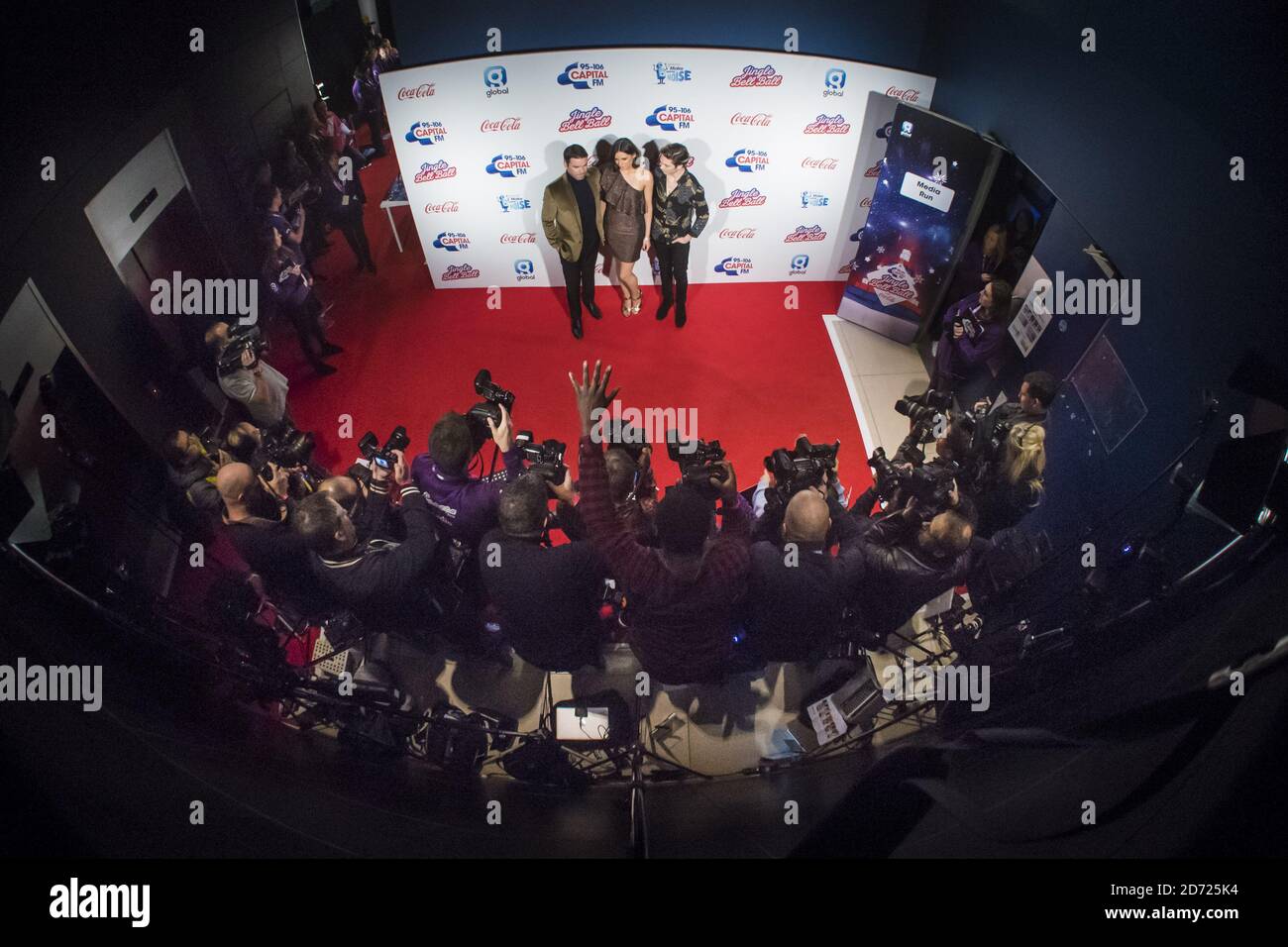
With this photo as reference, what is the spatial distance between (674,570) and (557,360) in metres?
3.68

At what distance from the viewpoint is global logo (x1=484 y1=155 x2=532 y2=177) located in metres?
6.06

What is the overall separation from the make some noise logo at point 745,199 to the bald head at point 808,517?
3.99 metres

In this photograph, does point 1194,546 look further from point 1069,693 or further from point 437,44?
point 437,44

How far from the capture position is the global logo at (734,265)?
6914mm

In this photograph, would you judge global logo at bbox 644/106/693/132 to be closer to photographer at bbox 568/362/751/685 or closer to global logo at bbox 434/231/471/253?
global logo at bbox 434/231/471/253

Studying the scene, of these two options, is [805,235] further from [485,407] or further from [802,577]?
[802,577]

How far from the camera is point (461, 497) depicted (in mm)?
3830

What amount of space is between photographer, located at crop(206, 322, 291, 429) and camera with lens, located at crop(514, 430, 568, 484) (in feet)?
6.57

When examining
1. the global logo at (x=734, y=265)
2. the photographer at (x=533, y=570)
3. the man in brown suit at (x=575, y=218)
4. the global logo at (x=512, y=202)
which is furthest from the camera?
the global logo at (x=734, y=265)

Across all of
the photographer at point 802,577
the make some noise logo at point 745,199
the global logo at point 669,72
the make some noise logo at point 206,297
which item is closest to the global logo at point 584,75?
the global logo at point 669,72

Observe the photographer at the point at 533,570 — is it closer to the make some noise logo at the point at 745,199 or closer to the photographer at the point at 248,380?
the photographer at the point at 248,380

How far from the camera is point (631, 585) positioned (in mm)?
3270
